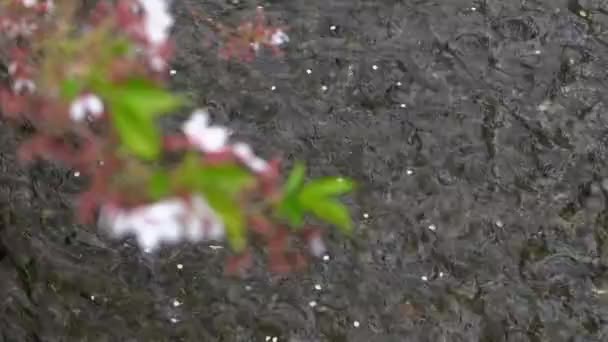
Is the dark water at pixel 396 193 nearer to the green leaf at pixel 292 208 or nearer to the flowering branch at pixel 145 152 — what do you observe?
the flowering branch at pixel 145 152

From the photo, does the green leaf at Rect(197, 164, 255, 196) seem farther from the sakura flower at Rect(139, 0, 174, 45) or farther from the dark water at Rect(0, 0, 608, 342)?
the dark water at Rect(0, 0, 608, 342)

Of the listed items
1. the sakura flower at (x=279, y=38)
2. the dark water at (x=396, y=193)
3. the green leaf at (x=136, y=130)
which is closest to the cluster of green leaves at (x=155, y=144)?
the green leaf at (x=136, y=130)

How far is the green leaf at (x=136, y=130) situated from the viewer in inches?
25.5

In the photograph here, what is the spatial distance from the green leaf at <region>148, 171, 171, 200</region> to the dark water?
1375mm

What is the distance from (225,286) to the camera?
2.11 metres

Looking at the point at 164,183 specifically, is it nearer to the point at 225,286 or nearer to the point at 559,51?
the point at 225,286

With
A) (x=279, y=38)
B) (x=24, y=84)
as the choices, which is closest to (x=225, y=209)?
(x=24, y=84)

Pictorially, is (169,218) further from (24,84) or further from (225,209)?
(24,84)

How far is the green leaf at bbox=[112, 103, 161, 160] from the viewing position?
0.65 m

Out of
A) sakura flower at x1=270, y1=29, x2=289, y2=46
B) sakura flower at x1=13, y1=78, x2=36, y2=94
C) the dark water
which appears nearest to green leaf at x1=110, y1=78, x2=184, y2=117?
Result: sakura flower at x1=13, y1=78, x2=36, y2=94

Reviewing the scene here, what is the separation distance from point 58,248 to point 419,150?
3.49 feet

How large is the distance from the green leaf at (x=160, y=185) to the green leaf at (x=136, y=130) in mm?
32

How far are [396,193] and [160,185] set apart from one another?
66.6 inches

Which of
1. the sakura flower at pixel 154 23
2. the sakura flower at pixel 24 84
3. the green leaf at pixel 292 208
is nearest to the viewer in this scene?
the green leaf at pixel 292 208
